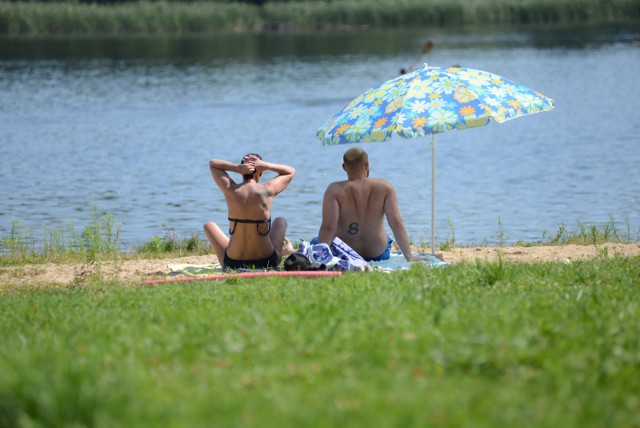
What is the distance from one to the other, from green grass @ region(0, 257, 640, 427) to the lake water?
6465 mm

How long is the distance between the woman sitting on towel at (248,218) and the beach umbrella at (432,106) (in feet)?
2.68

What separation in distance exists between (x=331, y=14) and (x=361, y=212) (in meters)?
52.3

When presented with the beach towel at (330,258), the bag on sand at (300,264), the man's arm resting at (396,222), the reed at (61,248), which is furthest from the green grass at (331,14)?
the bag on sand at (300,264)

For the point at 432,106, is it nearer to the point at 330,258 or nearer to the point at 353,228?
the point at 353,228

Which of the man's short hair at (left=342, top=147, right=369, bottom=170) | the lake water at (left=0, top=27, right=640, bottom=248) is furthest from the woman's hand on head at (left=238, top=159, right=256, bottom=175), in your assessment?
the lake water at (left=0, top=27, right=640, bottom=248)

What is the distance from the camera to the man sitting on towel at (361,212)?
390 inches

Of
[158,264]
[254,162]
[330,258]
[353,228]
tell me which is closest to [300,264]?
[330,258]

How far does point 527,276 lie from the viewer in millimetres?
7746

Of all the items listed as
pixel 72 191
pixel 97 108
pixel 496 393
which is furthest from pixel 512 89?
pixel 97 108

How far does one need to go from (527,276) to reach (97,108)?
24.7 meters

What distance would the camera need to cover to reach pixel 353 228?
10062 mm

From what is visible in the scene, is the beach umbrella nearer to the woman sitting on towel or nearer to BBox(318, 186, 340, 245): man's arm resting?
BBox(318, 186, 340, 245): man's arm resting

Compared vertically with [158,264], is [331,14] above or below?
below

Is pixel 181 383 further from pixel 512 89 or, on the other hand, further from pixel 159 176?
pixel 159 176
